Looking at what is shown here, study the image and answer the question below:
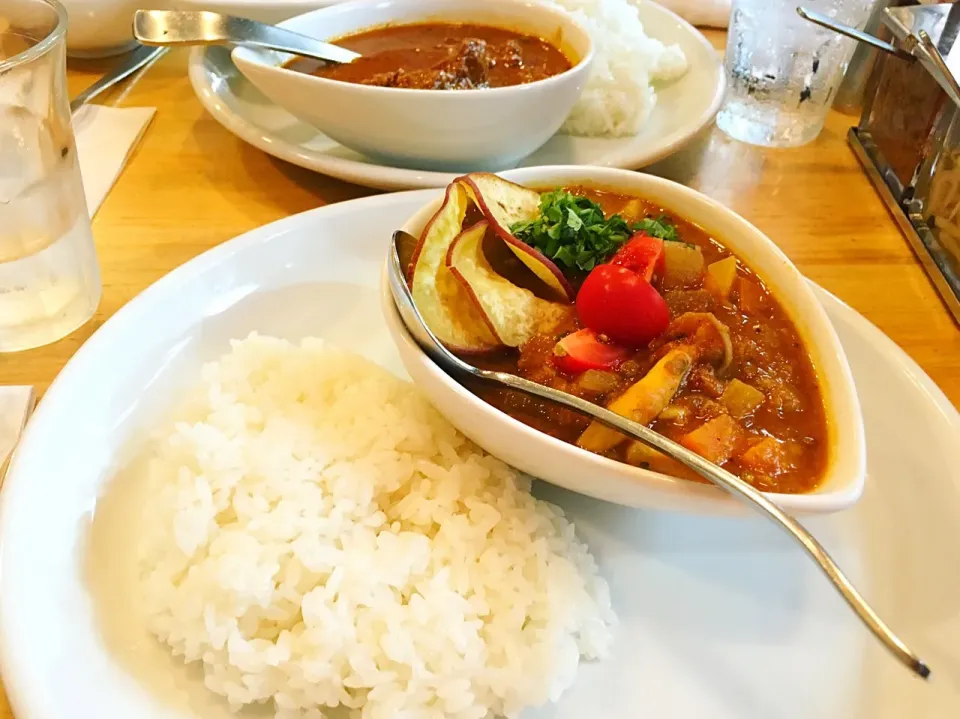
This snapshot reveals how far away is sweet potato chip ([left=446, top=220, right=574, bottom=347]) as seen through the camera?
1222mm

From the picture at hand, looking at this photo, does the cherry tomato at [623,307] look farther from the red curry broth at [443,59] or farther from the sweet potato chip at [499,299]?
the red curry broth at [443,59]

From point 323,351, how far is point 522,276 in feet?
1.23

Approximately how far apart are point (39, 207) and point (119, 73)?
1034mm

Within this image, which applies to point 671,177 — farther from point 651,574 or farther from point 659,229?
point 651,574

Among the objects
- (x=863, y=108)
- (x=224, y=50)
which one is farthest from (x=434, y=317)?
(x=863, y=108)

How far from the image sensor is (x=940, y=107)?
180cm

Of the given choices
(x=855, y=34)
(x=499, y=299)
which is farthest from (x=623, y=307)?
(x=855, y=34)

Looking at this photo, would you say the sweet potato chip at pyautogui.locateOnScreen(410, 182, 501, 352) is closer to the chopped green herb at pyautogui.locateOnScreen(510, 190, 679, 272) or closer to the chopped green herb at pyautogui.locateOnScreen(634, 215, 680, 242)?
Result: the chopped green herb at pyautogui.locateOnScreen(510, 190, 679, 272)

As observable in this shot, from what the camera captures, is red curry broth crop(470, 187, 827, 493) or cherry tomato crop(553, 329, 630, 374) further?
cherry tomato crop(553, 329, 630, 374)

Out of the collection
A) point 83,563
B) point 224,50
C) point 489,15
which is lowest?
point 83,563

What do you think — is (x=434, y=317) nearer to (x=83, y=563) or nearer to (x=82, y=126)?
(x=83, y=563)

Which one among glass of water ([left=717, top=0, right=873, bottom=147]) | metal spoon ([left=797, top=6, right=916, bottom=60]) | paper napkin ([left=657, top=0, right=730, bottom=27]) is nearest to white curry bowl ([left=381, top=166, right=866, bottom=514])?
metal spoon ([left=797, top=6, right=916, bottom=60])

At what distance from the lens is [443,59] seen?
2.03 meters

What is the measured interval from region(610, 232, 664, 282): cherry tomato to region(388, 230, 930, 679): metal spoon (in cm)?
28
